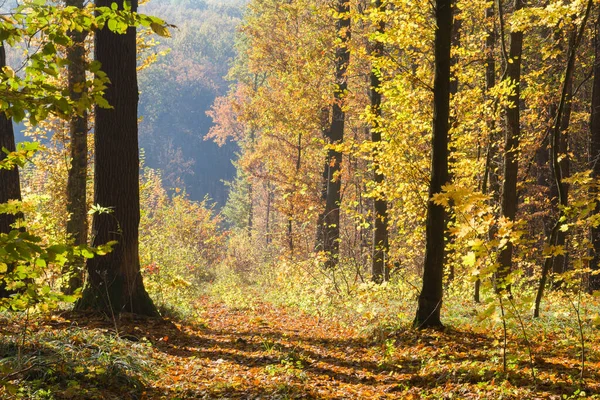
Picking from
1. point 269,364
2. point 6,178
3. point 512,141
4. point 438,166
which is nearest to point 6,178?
point 6,178

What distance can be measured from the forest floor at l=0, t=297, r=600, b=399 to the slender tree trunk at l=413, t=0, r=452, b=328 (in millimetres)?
383

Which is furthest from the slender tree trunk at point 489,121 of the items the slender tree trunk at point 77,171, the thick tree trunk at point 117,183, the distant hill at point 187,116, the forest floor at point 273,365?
the distant hill at point 187,116

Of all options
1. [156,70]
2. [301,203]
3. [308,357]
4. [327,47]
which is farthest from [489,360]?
[156,70]

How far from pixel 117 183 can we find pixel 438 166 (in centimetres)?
478

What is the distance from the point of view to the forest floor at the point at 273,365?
→ 14.7 feet

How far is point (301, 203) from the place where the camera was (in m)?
19.7

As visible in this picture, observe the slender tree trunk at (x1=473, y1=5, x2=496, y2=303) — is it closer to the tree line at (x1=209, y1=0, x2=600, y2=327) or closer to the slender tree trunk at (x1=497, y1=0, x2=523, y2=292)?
the tree line at (x1=209, y1=0, x2=600, y2=327)

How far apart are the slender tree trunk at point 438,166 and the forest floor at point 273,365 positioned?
38 cm

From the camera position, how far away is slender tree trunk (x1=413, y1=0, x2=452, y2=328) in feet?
22.2

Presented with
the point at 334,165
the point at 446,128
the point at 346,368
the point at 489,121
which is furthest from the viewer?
the point at 334,165

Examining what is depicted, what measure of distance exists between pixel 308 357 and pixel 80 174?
683 cm

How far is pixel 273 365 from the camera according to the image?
6.01 meters

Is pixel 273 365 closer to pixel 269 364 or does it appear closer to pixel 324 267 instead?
pixel 269 364

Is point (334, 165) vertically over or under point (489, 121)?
under
